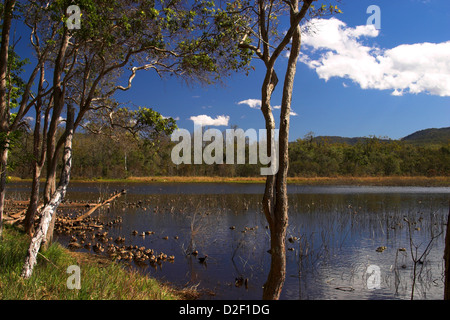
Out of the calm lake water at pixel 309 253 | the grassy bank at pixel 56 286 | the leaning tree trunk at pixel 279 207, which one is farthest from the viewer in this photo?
the calm lake water at pixel 309 253

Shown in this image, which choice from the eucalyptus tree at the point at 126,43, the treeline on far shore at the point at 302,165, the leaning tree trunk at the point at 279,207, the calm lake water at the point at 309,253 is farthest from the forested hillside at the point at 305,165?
the leaning tree trunk at the point at 279,207

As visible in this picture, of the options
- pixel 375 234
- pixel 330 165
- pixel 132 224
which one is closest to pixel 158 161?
pixel 330 165

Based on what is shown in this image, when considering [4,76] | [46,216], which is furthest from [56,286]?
[4,76]

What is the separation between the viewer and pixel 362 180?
5159 centimetres

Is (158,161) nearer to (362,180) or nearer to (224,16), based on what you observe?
(362,180)

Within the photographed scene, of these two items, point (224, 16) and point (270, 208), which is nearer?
point (270, 208)

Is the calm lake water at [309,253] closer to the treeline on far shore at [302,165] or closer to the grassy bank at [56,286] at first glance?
the grassy bank at [56,286]

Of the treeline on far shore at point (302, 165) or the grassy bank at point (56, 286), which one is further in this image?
the treeline on far shore at point (302, 165)

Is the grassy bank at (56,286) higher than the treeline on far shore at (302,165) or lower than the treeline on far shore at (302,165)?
lower

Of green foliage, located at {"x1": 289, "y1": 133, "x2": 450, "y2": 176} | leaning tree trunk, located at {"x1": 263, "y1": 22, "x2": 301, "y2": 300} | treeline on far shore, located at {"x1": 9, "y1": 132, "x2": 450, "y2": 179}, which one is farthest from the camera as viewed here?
green foliage, located at {"x1": 289, "y1": 133, "x2": 450, "y2": 176}

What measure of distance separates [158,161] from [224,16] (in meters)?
53.7

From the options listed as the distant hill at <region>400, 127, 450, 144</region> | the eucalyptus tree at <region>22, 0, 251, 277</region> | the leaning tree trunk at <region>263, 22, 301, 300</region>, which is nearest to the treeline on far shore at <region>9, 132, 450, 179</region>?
the eucalyptus tree at <region>22, 0, 251, 277</region>

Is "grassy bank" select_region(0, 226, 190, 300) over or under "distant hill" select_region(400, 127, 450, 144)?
under

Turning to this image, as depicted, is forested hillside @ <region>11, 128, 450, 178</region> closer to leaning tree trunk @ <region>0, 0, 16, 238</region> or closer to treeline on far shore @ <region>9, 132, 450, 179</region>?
treeline on far shore @ <region>9, 132, 450, 179</region>
